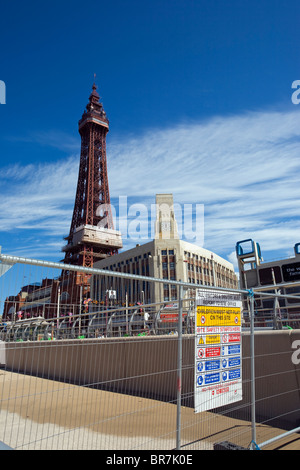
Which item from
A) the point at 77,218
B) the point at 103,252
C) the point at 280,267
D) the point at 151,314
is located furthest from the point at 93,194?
the point at 151,314

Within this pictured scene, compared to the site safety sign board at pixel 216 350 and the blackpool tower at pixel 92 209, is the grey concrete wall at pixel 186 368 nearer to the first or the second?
the site safety sign board at pixel 216 350

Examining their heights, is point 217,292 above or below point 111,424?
above

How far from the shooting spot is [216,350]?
4.15 metres

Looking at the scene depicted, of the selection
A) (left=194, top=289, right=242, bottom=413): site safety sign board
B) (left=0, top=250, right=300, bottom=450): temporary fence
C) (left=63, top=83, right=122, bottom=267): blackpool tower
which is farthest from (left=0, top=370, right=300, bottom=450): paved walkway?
(left=63, top=83, right=122, bottom=267): blackpool tower

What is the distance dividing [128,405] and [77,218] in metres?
92.4

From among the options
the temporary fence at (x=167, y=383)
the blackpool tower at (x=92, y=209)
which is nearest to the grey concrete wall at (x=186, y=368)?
the temporary fence at (x=167, y=383)

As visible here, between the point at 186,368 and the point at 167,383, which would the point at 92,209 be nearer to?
the point at 167,383

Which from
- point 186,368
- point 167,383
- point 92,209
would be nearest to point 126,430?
point 186,368

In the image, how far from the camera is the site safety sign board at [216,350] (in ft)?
12.8

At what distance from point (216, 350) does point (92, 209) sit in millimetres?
92285

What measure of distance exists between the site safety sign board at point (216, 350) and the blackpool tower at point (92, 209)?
80758mm

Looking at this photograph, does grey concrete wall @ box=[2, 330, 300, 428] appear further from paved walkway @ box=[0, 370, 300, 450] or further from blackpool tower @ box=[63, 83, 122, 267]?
blackpool tower @ box=[63, 83, 122, 267]

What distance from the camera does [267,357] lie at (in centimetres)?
607
